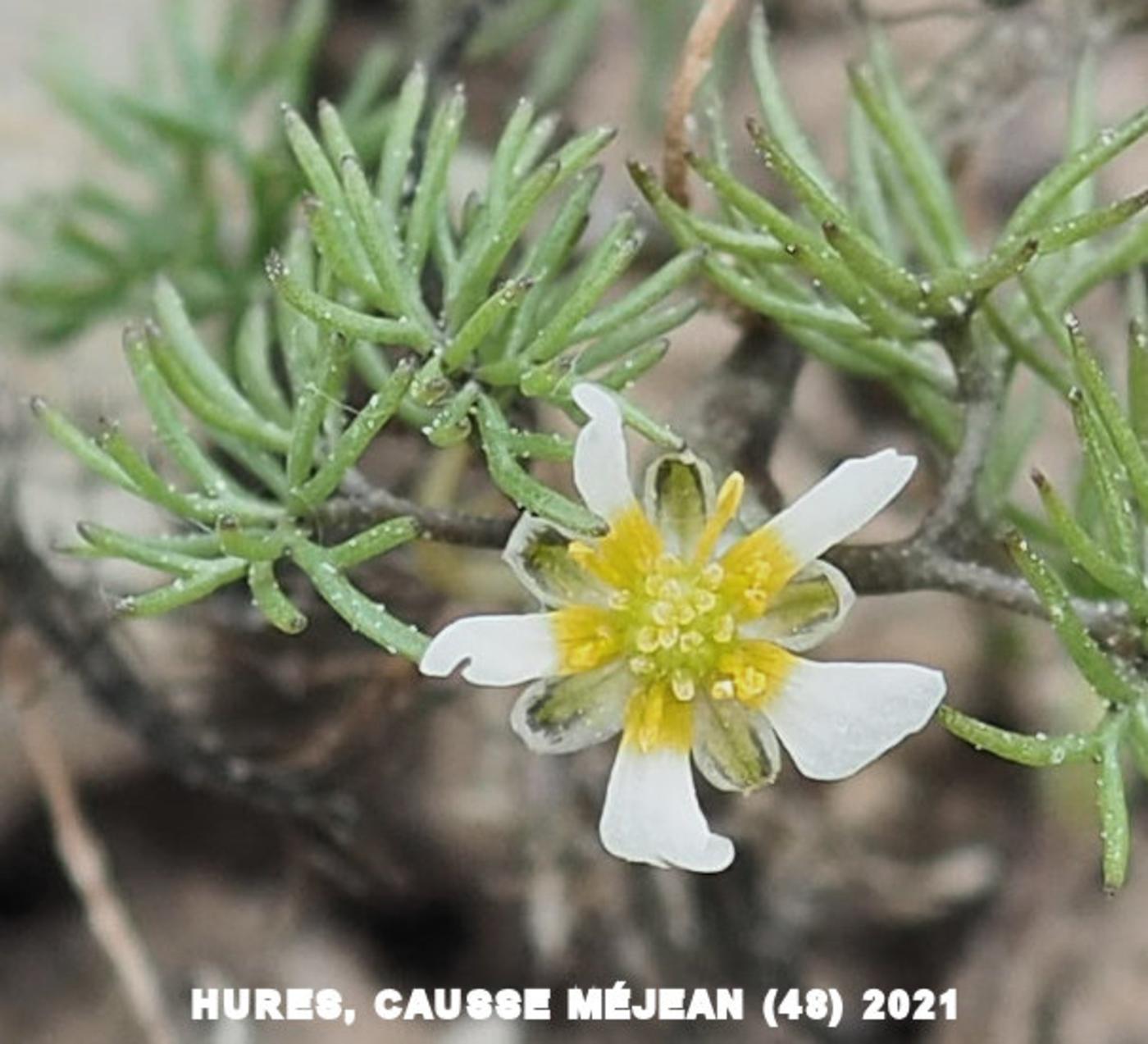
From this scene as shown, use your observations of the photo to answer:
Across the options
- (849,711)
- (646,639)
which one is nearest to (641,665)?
(646,639)

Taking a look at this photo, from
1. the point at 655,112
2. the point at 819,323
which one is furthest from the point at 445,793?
the point at 819,323

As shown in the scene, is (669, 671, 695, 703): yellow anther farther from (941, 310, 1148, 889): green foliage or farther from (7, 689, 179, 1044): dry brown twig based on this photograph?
(7, 689, 179, 1044): dry brown twig

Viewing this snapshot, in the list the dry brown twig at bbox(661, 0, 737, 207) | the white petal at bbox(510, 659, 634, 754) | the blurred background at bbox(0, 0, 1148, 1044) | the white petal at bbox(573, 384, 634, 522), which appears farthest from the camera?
the blurred background at bbox(0, 0, 1148, 1044)

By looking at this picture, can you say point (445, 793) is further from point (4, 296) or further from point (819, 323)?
point (819, 323)

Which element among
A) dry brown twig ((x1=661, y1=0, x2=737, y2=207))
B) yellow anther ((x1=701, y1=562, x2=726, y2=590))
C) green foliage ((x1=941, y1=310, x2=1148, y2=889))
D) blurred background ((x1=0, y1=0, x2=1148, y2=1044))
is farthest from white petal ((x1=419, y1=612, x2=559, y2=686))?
blurred background ((x1=0, y1=0, x2=1148, y2=1044))

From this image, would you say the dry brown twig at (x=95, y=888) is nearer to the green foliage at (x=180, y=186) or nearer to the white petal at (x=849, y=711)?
the green foliage at (x=180, y=186)

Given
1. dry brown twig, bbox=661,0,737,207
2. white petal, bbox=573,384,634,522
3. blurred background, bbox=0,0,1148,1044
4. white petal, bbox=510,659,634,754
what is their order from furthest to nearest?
blurred background, bbox=0,0,1148,1044, dry brown twig, bbox=661,0,737,207, white petal, bbox=510,659,634,754, white petal, bbox=573,384,634,522
